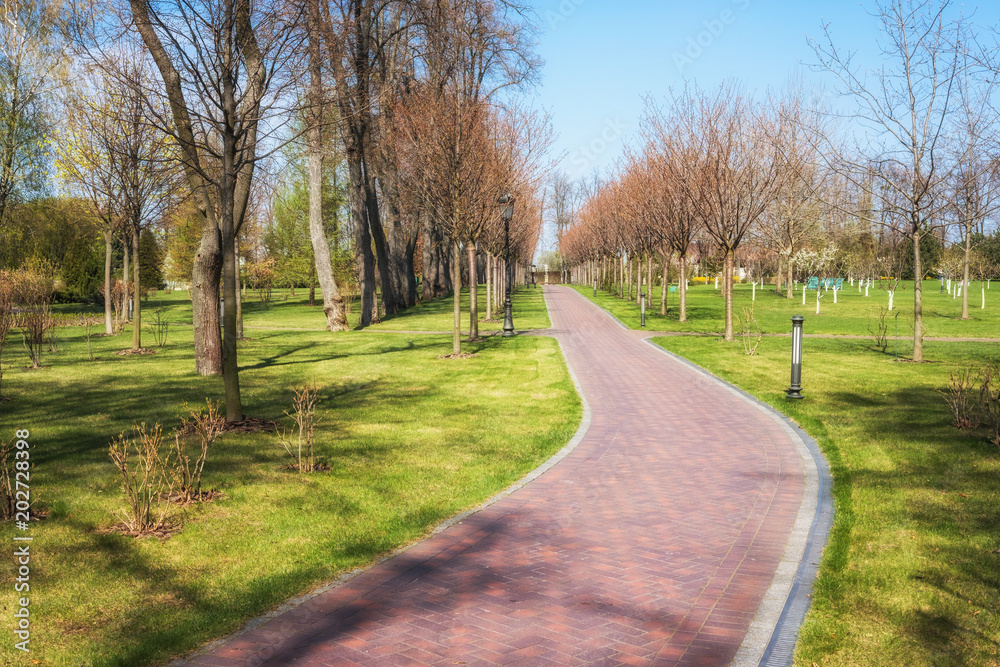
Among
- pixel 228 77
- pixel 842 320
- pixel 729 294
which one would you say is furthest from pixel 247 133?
pixel 842 320

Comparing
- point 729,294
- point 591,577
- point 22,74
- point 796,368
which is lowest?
point 591,577

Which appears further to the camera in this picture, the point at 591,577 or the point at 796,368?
the point at 796,368

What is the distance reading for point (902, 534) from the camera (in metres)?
5.82

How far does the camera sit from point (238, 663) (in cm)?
391

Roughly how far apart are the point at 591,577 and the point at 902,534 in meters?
2.66

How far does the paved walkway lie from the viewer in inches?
161

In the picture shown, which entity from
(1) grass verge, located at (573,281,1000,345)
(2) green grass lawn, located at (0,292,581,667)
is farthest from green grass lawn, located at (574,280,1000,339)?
(2) green grass lawn, located at (0,292,581,667)

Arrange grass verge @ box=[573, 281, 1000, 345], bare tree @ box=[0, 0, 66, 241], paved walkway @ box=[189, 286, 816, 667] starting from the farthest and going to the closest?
grass verge @ box=[573, 281, 1000, 345], bare tree @ box=[0, 0, 66, 241], paved walkway @ box=[189, 286, 816, 667]

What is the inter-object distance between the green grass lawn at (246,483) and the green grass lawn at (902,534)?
316cm

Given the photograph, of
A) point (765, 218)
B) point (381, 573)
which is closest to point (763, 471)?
point (381, 573)

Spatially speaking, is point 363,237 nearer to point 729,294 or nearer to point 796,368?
point 729,294

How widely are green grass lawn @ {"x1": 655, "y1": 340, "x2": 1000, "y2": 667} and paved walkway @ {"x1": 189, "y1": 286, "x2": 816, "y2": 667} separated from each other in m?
0.38

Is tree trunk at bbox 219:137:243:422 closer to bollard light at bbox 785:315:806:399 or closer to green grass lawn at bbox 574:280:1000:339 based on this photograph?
bollard light at bbox 785:315:806:399

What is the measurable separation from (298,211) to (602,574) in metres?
43.2
